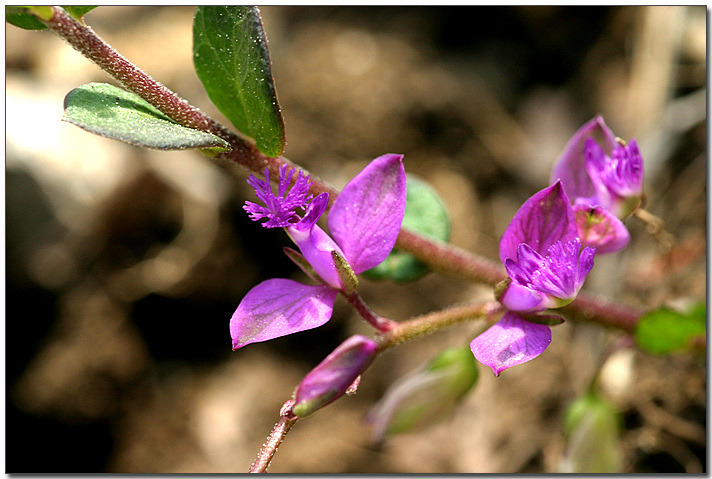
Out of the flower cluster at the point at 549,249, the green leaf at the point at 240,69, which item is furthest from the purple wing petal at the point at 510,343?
the green leaf at the point at 240,69

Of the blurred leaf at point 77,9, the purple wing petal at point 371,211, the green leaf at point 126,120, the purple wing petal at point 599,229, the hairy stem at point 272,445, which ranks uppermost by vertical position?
the blurred leaf at point 77,9

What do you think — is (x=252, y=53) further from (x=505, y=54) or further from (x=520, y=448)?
(x=505, y=54)

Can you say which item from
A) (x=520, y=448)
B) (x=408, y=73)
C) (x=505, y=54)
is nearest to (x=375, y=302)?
(x=520, y=448)

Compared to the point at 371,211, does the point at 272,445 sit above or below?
below

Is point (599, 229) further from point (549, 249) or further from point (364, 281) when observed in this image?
point (364, 281)

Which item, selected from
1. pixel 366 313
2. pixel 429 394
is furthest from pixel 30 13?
pixel 429 394

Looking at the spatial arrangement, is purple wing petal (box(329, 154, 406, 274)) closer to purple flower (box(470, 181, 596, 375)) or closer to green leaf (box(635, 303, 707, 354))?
purple flower (box(470, 181, 596, 375))

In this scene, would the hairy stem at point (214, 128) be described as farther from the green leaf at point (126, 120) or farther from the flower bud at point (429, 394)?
the flower bud at point (429, 394)
